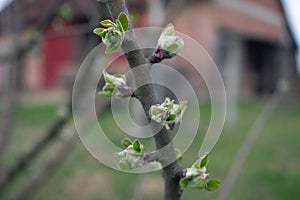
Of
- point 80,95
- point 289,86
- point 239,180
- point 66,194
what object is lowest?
point 239,180

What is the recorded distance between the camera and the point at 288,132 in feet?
16.3

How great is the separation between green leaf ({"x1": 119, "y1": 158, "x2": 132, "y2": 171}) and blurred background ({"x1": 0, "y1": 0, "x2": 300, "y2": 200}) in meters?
0.58

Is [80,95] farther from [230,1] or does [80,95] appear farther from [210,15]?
[230,1]

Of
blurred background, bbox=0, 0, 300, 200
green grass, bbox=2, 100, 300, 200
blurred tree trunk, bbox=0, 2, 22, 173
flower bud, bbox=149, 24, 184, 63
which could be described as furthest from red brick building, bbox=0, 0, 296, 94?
flower bud, bbox=149, 24, 184, 63

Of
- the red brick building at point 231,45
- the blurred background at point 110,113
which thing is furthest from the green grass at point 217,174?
the red brick building at point 231,45

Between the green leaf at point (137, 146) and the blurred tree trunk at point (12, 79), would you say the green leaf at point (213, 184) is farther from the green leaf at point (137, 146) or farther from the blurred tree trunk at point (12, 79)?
the blurred tree trunk at point (12, 79)

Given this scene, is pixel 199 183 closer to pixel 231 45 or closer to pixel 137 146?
pixel 137 146

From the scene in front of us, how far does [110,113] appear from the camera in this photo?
100 inches

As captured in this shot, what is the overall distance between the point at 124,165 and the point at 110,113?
210cm

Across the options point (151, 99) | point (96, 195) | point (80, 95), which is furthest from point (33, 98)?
point (151, 99)

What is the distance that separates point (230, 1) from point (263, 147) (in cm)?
513

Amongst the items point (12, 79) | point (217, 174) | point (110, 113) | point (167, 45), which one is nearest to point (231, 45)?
point (217, 174)

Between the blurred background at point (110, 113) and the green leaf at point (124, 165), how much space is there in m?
0.58

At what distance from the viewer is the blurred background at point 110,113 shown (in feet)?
5.54
